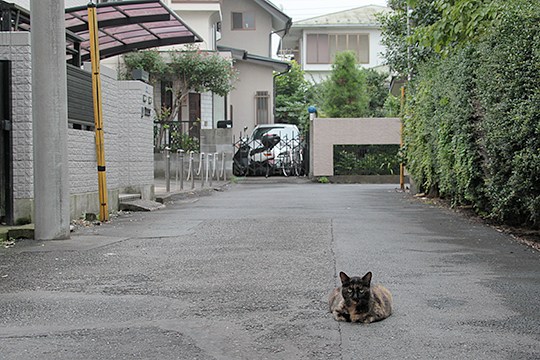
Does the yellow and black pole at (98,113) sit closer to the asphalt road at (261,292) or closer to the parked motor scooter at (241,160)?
the asphalt road at (261,292)

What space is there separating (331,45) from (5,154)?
40196 millimetres

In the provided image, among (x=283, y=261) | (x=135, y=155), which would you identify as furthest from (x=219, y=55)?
(x=283, y=261)

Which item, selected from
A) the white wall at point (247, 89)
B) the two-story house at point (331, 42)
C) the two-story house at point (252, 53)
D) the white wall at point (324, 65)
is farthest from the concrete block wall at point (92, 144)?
the two-story house at point (331, 42)

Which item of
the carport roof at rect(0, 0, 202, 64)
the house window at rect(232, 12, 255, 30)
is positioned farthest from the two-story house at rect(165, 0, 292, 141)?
the carport roof at rect(0, 0, 202, 64)

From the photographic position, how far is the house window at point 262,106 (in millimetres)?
33250

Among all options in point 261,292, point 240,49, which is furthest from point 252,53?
point 261,292

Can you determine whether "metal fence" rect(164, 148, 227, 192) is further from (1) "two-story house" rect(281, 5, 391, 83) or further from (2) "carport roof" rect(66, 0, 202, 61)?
(1) "two-story house" rect(281, 5, 391, 83)

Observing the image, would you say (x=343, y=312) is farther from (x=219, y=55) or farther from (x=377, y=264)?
(x=219, y=55)

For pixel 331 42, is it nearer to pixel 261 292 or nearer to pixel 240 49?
pixel 240 49

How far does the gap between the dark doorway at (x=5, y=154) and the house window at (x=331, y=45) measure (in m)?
39.6

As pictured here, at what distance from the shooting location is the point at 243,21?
36000 mm

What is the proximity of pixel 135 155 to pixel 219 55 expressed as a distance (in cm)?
1263

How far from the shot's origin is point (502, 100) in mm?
9062

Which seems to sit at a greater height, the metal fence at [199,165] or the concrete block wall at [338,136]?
the concrete block wall at [338,136]
